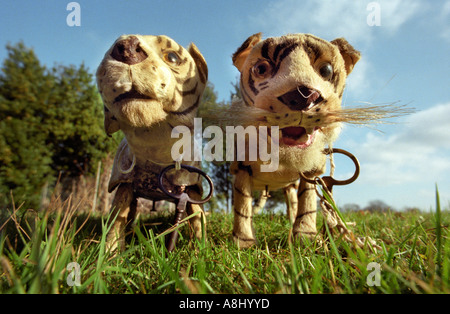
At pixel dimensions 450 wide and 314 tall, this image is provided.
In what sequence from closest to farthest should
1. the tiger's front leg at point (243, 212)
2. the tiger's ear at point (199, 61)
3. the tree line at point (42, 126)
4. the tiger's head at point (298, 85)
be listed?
the tiger's head at point (298, 85), the tiger's front leg at point (243, 212), the tiger's ear at point (199, 61), the tree line at point (42, 126)

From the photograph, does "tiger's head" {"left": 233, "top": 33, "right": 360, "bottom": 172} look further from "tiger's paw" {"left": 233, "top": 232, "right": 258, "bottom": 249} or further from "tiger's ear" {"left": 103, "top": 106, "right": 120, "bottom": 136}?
"tiger's ear" {"left": 103, "top": 106, "right": 120, "bottom": 136}

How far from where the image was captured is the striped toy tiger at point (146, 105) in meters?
1.20

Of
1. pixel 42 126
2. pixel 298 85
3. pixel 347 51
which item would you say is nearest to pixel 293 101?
pixel 298 85

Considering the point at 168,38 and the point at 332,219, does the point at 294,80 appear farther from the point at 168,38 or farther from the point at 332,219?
the point at 168,38

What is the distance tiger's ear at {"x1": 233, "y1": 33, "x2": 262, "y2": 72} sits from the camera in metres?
1.54

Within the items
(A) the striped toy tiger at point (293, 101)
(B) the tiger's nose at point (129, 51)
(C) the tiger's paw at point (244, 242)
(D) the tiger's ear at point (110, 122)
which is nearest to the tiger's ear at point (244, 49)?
(A) the striped toy tiger at point (293, 101)

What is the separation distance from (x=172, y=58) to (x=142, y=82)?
1.08 ft

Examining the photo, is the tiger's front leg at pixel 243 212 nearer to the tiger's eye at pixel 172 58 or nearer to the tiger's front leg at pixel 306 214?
the tiger's front leg at pixel 306 214

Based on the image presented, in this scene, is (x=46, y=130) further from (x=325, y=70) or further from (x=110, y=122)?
(x=325, y=70)

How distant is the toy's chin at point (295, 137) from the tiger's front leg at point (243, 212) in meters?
0.39

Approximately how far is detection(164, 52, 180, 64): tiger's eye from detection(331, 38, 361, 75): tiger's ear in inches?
34.6

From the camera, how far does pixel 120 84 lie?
1170 millimetres

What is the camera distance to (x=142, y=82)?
1.19 metres
